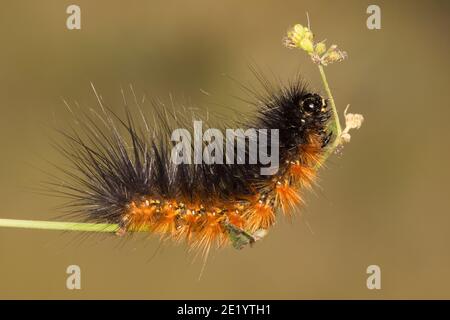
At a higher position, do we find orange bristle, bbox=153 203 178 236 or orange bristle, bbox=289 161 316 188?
orange bristle, bbox=289 161 316 188

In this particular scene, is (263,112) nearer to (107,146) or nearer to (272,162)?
(272,162)

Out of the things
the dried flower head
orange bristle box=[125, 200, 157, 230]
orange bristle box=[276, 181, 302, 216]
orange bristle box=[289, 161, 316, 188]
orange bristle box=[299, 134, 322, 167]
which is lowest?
orange bristle box=[125, 200, 157, 230]

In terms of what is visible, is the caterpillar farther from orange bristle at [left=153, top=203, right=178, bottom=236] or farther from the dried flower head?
the dried flower head

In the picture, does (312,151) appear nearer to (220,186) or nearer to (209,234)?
(220,186)

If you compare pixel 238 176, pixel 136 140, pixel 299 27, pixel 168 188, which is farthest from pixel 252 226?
pixel 299 27

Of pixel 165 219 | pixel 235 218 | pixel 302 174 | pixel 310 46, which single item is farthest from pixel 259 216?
pixel 310 46

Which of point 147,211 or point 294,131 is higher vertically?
point 294,131

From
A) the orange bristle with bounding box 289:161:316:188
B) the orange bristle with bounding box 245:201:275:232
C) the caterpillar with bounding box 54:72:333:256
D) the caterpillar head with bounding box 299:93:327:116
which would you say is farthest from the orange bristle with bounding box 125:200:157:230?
the caterpillar head with bounding box 299:93:327:116

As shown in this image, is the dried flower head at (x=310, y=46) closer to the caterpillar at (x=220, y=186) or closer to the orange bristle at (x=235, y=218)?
the caterpillar at (x=220, y=186)
